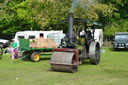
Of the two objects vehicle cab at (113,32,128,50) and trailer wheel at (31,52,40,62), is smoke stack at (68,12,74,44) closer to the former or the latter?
trailer wheel at (31,52,40,62)

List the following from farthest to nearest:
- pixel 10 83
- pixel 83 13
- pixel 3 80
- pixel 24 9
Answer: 1. pixel 24 9
2. pixel 83 13
3. pixel 3 80
4. pixel 10 83

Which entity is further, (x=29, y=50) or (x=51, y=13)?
(x=51, y=13)

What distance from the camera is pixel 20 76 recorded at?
32.0 ft

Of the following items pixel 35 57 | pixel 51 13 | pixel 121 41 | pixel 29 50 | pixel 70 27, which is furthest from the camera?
pixel 51 13

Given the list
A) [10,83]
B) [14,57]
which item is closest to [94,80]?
[10,83]

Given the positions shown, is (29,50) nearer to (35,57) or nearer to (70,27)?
(35,57)

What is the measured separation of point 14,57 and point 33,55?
264 centimetres

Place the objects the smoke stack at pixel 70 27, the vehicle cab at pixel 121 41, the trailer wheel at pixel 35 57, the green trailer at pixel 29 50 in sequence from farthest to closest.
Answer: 1. the vehicle cab at pixel 121 41
2. the green trailer at pixel 29 50
3. the trailer wheel at pixel 35 57
4. the smoke stack at pixel 70 27

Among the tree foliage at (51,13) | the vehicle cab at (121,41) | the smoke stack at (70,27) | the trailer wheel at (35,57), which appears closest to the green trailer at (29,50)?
the trailer wheel at (35,57)

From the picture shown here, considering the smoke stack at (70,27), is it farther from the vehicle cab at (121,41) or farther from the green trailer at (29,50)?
the vehicle cab at (121,41)

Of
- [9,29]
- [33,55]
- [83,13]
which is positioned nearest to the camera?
[33,55]

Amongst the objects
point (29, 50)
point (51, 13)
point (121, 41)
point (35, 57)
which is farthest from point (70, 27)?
point (51, 13)

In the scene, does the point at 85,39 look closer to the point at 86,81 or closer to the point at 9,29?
the point at 86,81

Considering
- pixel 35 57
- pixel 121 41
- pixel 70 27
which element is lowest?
pixel 35 57
